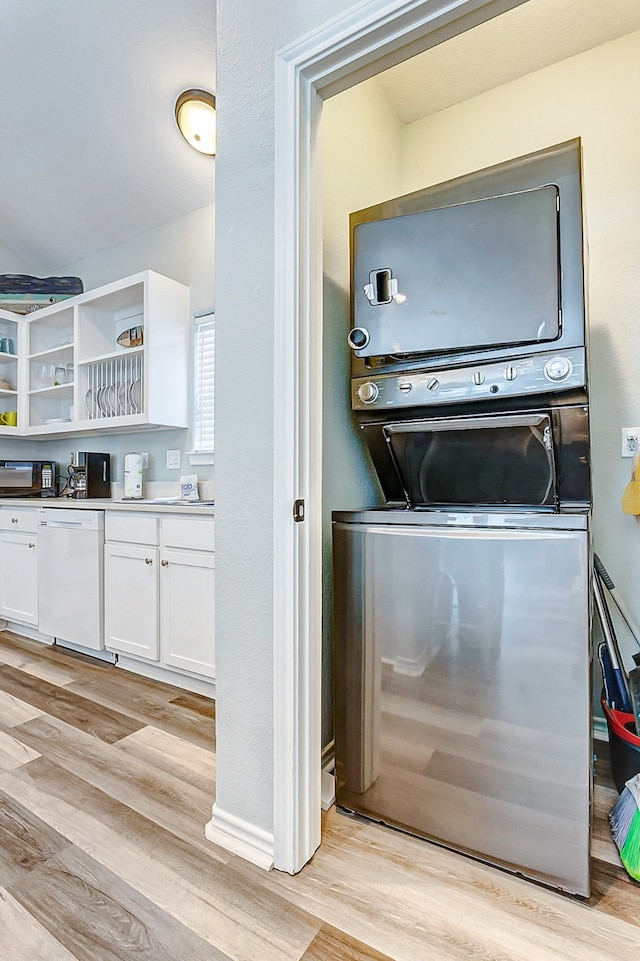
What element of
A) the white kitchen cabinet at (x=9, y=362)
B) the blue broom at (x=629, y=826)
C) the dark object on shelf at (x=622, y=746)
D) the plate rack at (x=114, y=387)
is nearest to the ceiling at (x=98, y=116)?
the white kitchen cabinet at (x=9, y=362)

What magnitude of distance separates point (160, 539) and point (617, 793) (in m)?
1.99

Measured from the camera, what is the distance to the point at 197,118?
2.54 m

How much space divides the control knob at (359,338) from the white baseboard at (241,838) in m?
1.35

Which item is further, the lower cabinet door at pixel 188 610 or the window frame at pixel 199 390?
the window frame at pixel 199 390

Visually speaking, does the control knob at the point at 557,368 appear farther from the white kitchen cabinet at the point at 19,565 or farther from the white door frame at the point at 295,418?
the white kitchen cabinet at the point at 19,565

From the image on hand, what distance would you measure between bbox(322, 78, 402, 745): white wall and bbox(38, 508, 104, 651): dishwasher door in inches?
60.5

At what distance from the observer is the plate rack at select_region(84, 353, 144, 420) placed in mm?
3229

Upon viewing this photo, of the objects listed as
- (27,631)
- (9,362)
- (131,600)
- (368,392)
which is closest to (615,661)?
(368,392)

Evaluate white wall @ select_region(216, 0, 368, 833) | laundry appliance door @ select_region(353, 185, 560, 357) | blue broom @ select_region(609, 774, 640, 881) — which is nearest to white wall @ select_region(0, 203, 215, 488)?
white wall @ select_region(216, 0, 368, 833)

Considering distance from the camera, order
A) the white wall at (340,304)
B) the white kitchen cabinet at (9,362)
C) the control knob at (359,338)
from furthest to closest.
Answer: the white kitchen cabinet at (9,362) → the white wall at (340,304) → the control knob at (359,338)

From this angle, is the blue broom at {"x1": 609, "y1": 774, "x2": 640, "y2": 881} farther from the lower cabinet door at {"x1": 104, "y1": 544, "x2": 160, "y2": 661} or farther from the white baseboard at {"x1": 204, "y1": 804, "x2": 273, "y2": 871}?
the lower cabinet door at {"x1": 104, "y1": 544, "x2": 160, "y2": 661}

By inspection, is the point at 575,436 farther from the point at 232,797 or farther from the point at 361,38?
the point at 232,797

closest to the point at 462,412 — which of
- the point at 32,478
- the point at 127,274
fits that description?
the point at 127,274

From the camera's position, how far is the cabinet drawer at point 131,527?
247 cm
